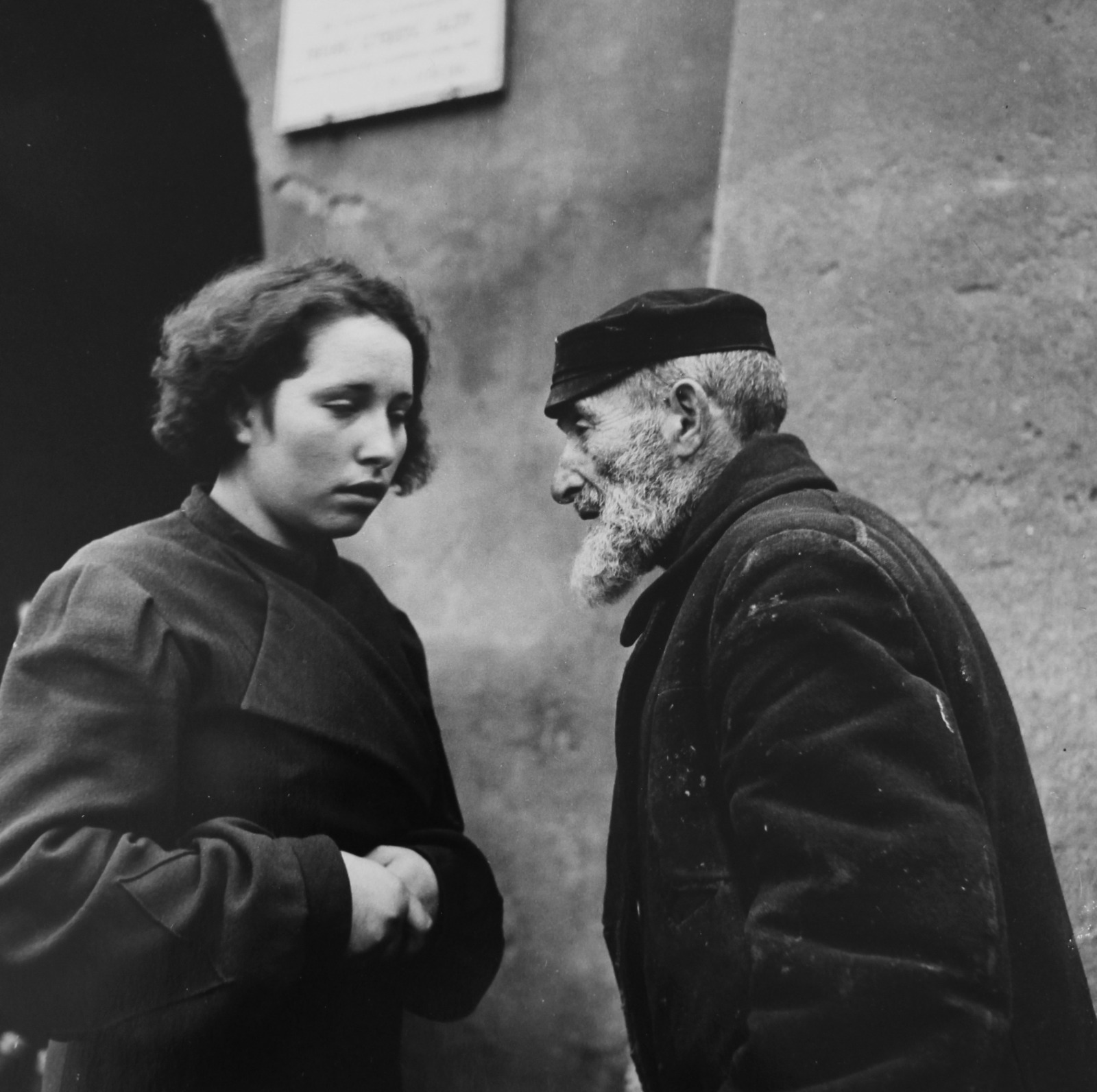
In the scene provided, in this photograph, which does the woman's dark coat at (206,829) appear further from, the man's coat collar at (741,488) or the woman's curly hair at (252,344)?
the man's coat collar at (741,488)

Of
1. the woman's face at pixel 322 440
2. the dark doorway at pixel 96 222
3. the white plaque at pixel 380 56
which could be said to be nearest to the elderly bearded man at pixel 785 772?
the woman's face at pixel 322 440

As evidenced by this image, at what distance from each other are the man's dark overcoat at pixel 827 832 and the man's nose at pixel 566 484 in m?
0.27

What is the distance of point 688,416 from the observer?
6.24 feet

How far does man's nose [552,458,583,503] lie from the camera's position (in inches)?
79.7

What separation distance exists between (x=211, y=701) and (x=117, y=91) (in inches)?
57.0

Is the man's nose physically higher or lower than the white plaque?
lower

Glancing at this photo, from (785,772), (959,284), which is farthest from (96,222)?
(785,772)

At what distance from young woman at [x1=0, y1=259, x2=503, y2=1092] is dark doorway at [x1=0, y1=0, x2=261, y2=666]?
0.16m

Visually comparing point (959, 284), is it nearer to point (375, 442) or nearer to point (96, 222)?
point (375, 442)

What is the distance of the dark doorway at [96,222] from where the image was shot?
241cm

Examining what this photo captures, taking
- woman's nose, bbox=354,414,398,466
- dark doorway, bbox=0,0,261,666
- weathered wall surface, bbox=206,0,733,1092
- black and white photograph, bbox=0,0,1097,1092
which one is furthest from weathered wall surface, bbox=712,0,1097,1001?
dark doorway, bbox=0,0,261,666

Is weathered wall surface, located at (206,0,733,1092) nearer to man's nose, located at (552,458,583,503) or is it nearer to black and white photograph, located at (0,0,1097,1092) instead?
black and white photograph, located at (0,0,1097,1092)

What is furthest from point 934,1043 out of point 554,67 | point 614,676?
point 554,67

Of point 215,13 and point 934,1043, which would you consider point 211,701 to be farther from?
point 215,13
